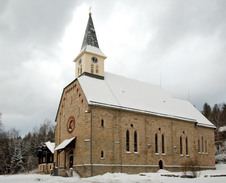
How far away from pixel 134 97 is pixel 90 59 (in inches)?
328

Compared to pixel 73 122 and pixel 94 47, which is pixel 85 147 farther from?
pixel 94 47

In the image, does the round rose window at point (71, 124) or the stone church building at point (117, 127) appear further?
the round rose window at point (71, 124)

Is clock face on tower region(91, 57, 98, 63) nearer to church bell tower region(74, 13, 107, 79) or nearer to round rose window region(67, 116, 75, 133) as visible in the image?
church bell tower region(74, 13, 107, 79)

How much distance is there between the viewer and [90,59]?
35938 mm

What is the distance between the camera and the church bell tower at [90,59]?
3550 cm

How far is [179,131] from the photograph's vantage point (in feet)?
125

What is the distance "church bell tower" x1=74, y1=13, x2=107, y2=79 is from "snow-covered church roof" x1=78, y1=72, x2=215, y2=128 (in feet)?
4.53

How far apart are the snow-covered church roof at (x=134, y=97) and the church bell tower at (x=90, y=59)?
138 cm

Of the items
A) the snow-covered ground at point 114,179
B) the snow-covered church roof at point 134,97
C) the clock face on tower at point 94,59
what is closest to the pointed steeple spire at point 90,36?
the clock face on tower at point 94,59

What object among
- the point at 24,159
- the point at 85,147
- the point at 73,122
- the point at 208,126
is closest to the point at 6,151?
the point at 24,159

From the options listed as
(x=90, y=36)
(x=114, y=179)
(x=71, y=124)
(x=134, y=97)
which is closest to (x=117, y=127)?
(x=71, y=124)

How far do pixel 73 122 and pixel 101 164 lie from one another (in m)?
6.83

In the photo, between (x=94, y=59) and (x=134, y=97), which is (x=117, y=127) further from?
(x=94, y=59)

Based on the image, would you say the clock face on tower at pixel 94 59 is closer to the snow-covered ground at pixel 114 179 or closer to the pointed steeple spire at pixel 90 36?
the pointed steeple spire at pixel 90 36
